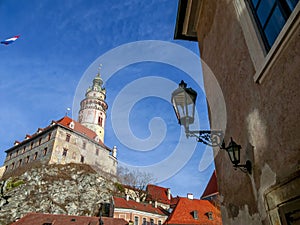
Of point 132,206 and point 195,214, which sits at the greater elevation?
point 132,206

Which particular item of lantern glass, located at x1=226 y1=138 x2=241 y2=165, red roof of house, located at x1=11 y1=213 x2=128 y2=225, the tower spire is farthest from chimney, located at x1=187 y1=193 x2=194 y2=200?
lantern glass, located at x1=226 y1=138 x2=241 y2=165

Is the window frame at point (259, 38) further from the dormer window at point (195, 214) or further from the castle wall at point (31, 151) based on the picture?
the castle wall at point (31, 151)

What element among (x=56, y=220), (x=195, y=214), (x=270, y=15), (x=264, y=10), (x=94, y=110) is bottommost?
(x=270, y=15)

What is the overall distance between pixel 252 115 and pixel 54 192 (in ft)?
137

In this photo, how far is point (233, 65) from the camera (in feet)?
11.6

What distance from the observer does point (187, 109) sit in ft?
13.8

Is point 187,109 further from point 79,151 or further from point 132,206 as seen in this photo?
point 79,151

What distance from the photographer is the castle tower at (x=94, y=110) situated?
199 feet

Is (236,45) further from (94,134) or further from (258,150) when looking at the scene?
(94,134)

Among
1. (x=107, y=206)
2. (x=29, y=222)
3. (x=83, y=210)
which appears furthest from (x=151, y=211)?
(x=29, y=222)

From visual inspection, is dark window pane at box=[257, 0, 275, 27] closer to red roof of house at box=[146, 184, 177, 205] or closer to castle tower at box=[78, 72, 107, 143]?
red roof of house at box=[146, 184, 177, 205]

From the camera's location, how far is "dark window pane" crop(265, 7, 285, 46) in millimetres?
2617

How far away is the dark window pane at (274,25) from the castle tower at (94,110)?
5913 cm

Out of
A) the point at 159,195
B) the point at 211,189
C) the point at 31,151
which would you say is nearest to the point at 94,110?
the point at 31,151
